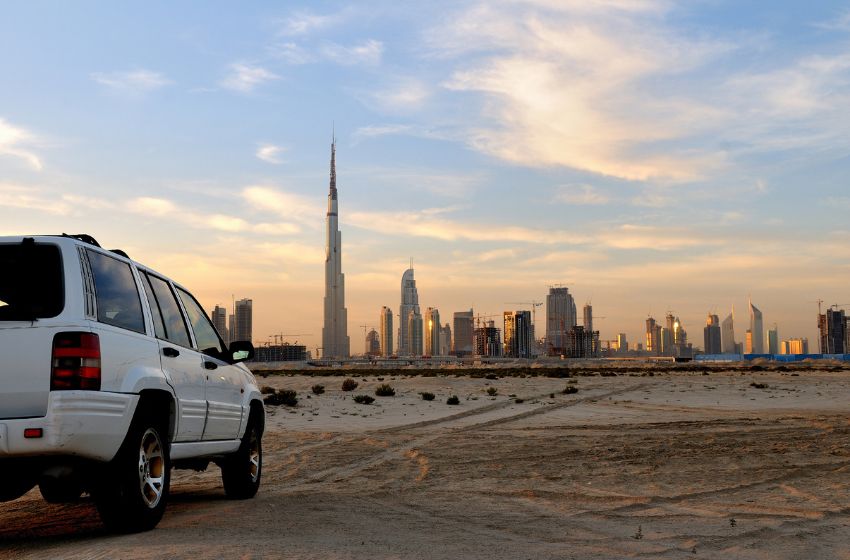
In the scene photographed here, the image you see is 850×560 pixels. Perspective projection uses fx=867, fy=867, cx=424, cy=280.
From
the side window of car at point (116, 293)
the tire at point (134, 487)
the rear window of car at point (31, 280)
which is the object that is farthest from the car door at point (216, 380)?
the rear window of car at point (31, 280)

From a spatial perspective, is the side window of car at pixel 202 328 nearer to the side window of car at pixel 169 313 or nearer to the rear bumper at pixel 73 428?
the side window of car at pixel 169 313

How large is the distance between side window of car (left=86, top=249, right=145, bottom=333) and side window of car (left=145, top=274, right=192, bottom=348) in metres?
0.60

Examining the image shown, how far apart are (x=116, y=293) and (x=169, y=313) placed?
1.36m

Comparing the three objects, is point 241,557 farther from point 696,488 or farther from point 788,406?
point 788,406

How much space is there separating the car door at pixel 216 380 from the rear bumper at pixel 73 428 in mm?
2241

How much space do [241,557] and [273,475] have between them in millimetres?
7319

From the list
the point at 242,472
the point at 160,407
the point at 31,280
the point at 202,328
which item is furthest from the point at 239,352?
the point at 31,280

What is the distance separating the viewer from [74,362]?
632cm

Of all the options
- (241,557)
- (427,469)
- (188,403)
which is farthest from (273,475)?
(241,557)

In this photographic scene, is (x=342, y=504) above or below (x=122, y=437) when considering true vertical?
below

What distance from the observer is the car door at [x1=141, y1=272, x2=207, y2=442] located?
8031mm

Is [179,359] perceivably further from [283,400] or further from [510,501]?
[283,400]

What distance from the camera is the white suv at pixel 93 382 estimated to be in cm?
622

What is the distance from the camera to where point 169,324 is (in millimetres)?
8531
